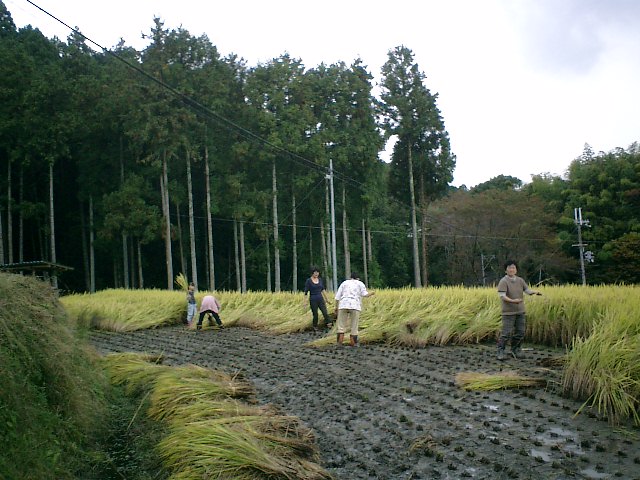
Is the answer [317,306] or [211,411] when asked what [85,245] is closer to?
[317,306]

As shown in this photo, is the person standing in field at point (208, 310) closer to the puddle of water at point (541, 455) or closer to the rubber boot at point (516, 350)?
the rubber boot at point (516, 350)

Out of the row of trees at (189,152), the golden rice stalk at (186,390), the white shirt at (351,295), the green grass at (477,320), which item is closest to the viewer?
the green grass at (477,320)

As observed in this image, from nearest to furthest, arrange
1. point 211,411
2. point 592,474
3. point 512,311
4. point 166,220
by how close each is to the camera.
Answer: point 592,474 → point 211,411 → point 512,311 → point 166,220

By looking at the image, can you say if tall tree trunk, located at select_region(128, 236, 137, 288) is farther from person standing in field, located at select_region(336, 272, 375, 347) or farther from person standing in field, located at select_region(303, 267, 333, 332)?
person standing in field, located at select_region(336, 272, 375, 347)

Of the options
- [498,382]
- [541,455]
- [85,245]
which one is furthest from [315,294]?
[85,245]

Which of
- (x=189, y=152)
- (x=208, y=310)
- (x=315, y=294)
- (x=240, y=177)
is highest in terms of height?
(x=189, y=152)

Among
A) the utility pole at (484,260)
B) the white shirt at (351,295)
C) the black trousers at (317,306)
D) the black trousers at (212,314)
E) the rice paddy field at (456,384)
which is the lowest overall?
the rice paddy field at (456,384)

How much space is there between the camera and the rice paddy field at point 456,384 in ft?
17.0

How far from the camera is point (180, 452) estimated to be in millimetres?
5109

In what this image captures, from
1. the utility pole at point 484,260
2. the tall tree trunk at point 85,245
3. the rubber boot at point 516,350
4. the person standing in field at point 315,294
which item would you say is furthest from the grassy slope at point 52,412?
the utility pole at point 484,260

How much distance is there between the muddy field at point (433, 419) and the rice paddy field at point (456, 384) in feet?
0.05

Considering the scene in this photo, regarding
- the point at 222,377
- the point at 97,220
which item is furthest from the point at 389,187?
the point at 222,377

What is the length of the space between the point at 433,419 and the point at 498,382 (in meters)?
1.50

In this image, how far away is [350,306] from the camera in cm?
1198
